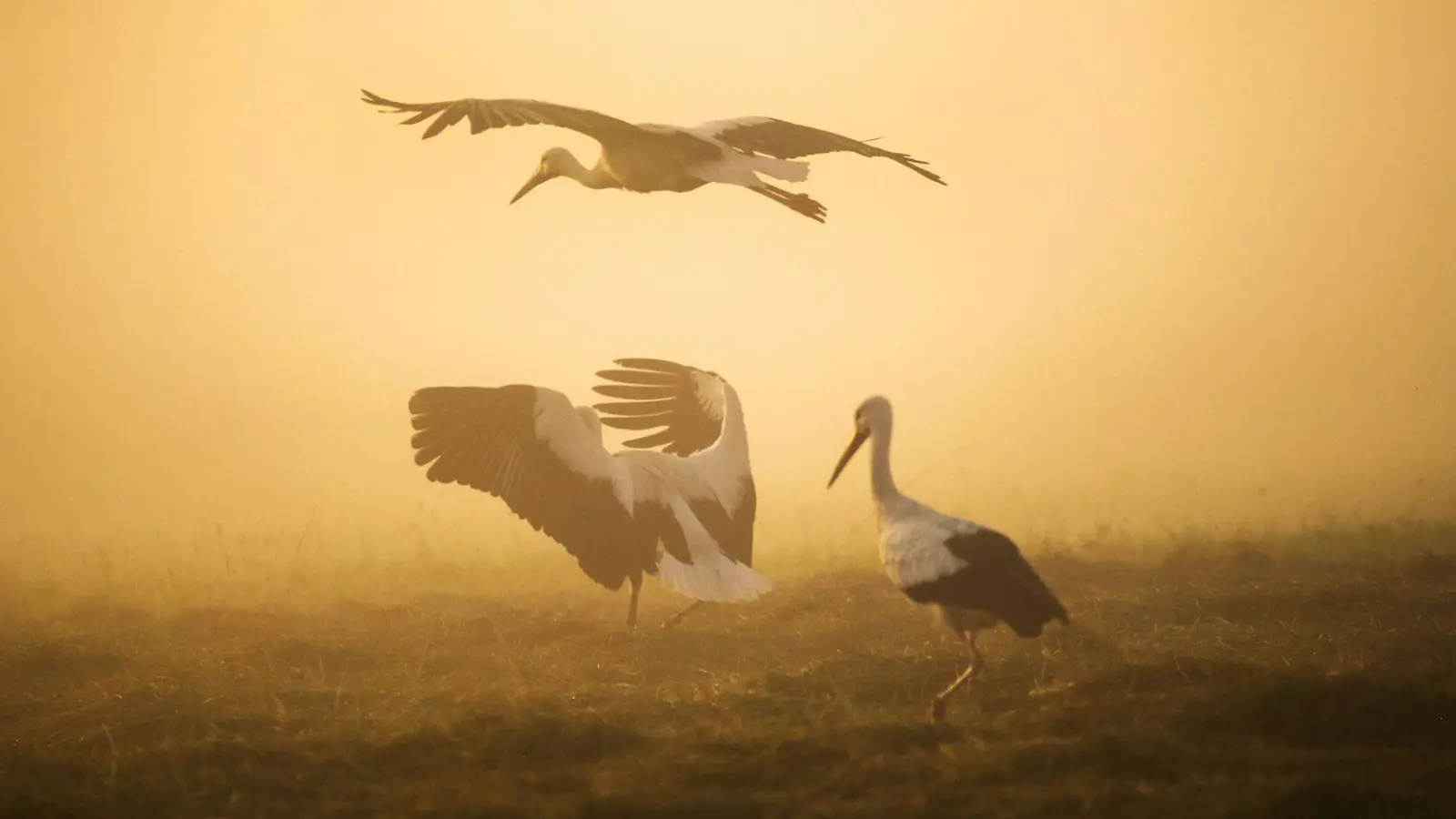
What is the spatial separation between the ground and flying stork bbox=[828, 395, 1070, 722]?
22 centimetres

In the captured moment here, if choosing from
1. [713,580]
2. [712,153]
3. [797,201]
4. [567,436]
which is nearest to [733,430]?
[713,580]

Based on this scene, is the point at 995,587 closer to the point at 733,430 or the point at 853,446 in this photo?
the point at 853,446

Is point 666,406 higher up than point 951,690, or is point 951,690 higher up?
point 666,406

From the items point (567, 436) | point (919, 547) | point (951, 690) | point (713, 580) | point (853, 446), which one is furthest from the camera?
point (713, 580)

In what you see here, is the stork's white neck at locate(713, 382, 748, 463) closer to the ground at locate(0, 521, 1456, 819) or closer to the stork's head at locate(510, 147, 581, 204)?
the ground at locate(0, 521, 1456, 819)

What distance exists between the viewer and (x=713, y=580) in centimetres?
523

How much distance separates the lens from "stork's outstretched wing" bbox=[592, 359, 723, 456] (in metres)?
6.06

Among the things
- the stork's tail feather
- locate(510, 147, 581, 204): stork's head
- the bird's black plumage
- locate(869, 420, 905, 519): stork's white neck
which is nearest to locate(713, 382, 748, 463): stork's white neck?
the stork's tail feather

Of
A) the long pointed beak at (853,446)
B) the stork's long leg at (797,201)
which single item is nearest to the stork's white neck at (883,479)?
the long pointed beak at (853,446)

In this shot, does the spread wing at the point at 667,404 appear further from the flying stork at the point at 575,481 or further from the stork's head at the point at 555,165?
the stork's head at the point at 555,165

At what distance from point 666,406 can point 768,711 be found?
221cm

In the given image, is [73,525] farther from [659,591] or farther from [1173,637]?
[1173,637]

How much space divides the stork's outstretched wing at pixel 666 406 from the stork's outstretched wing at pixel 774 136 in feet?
3.35

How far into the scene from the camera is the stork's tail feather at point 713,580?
5160 millimetres
